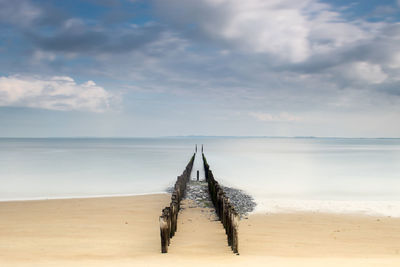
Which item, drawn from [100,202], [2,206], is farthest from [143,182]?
[2,206]

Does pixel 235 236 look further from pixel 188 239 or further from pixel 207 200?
pixel 207 200

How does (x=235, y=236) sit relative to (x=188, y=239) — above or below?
above

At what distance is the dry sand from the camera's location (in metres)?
7.00

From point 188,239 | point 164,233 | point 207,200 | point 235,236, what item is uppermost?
point 164,233

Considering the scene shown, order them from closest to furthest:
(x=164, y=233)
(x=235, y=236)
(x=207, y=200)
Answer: (x=164, y=233), (x=235, y=236), (x=207, y=200)

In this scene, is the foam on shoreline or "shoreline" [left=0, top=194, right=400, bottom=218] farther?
the foam on shoreline

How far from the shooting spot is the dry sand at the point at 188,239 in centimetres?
700

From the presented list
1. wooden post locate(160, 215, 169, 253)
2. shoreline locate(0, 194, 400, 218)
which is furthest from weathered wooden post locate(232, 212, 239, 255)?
shoreline locate(0, 194, 400, 218)

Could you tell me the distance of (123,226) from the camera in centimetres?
1094

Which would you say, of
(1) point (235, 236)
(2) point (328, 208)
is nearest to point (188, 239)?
(1) point (235, 236)

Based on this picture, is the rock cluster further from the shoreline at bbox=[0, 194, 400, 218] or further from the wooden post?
the wooden post

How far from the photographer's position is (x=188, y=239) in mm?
9156

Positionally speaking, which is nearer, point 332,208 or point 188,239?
point 188,239

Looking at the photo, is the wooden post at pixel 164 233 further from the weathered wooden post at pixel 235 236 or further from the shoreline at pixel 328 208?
the shoreline at pixel 328 208
